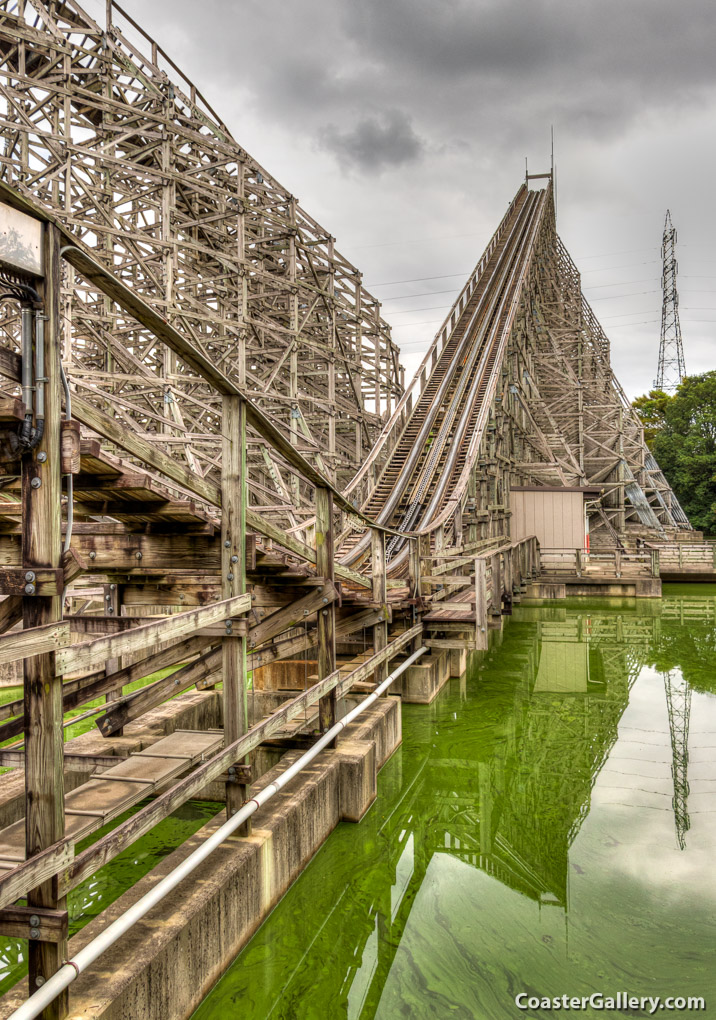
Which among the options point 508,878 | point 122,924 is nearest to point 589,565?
point 508,878

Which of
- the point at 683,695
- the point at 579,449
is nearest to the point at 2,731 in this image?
the point at 683,695

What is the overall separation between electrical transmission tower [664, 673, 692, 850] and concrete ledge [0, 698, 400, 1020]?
2.58 metres

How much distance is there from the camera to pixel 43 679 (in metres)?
2.68

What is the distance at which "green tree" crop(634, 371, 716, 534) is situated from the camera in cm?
3206

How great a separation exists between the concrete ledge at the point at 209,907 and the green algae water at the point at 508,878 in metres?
0.16

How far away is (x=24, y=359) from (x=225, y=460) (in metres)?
1.58

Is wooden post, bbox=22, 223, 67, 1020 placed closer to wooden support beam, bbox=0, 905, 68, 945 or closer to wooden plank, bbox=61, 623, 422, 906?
wooden support beam, bbox=0, 905, 68, 945

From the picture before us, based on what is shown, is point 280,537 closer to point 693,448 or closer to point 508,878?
point 508,878

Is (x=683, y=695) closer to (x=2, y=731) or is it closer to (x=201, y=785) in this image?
(x=201, y=785)

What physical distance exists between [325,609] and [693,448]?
31.5m

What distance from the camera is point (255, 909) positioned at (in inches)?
159

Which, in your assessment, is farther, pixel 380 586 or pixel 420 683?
pixel 420 683

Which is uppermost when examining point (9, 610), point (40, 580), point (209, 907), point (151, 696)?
point (40, 580)

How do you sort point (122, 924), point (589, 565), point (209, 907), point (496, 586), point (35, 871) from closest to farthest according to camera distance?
1. point (35, 871)
2. point (122, 924)
3. point (209, 907)
4. point (496, 586)
5. point (589, 565)
